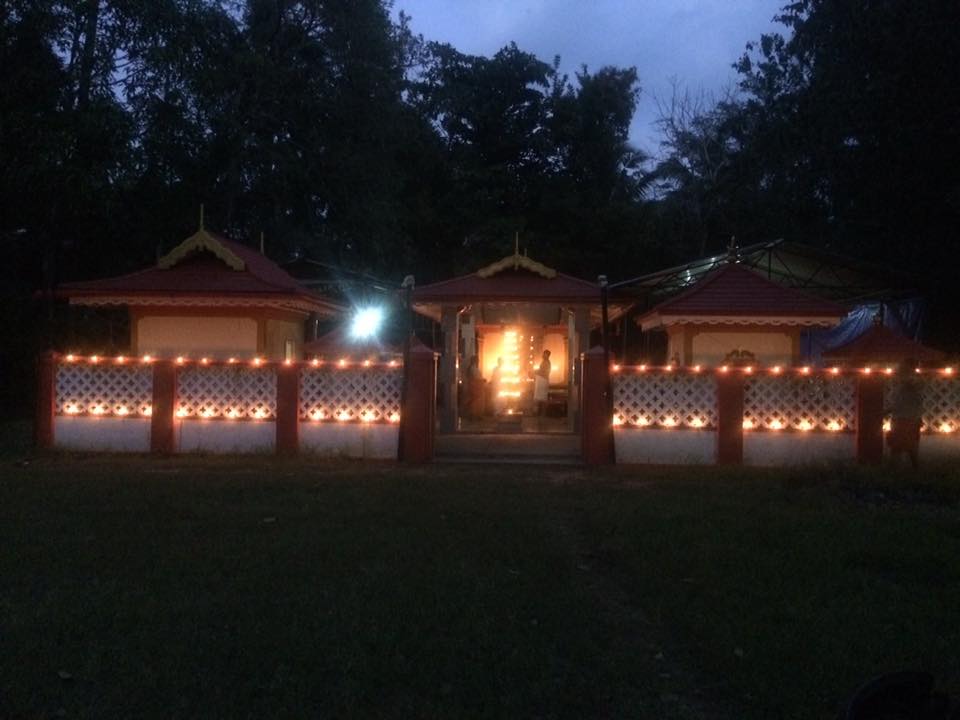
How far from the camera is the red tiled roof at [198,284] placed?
1691 centimetres

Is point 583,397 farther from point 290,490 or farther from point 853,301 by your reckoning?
point 853,301

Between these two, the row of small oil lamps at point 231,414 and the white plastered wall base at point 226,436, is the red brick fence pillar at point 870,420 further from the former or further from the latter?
the white plastered wall base at point 226,436

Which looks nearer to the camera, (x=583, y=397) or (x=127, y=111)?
(x=583, y=397)

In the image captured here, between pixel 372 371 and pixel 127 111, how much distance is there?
946 cm

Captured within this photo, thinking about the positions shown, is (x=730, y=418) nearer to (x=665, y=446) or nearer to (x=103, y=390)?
(x=665, y=446)

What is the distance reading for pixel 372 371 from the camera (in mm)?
15039

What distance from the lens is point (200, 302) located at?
17.0 meters

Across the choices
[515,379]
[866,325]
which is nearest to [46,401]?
[515,379]

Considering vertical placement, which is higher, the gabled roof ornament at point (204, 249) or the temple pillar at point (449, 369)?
the gabled roof ornament at point (204, 249)

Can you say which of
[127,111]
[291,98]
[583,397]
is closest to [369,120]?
[291,98]

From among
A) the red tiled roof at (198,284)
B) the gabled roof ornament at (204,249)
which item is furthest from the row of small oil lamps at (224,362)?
the gabled roof ornament at (204,249)

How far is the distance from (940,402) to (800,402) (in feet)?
6.35

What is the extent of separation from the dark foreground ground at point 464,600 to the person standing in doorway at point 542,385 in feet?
31.8

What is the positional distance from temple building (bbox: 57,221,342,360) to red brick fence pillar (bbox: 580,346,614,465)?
17.6ft
